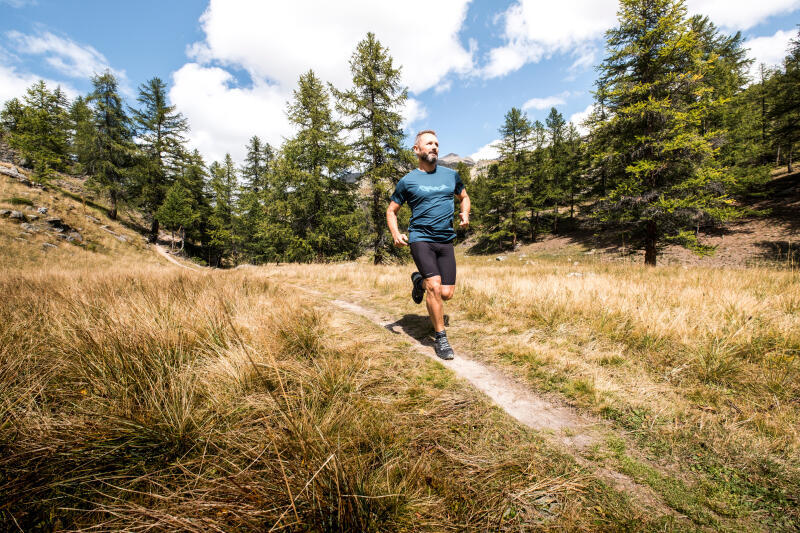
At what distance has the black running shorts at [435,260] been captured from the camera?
3369mm

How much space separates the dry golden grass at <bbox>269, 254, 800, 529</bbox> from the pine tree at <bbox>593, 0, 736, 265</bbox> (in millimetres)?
8298

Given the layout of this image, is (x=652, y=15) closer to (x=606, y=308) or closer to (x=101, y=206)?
(x=606, y=308)

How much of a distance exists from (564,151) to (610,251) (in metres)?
16.2

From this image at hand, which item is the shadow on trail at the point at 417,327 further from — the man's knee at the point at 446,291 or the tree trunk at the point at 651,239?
the tree trunk at the point at 651,239

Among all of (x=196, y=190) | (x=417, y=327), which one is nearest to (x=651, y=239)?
(x=417, y=327)

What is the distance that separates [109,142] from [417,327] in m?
37.1

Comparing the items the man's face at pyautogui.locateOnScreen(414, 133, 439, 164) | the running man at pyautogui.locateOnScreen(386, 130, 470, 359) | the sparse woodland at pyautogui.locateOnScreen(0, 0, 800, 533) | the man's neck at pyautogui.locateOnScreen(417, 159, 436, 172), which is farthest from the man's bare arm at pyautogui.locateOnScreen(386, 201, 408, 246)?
the sparse woodland at pyautogui.locateOnScreen(0, 0, 800, 533)

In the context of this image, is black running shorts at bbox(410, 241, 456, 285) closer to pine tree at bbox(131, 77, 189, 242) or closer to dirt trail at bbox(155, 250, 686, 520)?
dirt trail at bbox(155, 250, 686, 520)

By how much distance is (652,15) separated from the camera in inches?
450

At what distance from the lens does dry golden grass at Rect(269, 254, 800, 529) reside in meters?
1.45

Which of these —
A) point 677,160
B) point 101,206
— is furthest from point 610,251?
point 101,206

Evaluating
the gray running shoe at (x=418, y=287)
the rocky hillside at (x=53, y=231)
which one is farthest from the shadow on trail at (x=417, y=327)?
the rocky hillside at (x=53, y=231)

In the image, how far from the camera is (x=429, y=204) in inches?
138

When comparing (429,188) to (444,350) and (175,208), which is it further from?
(175,208)
